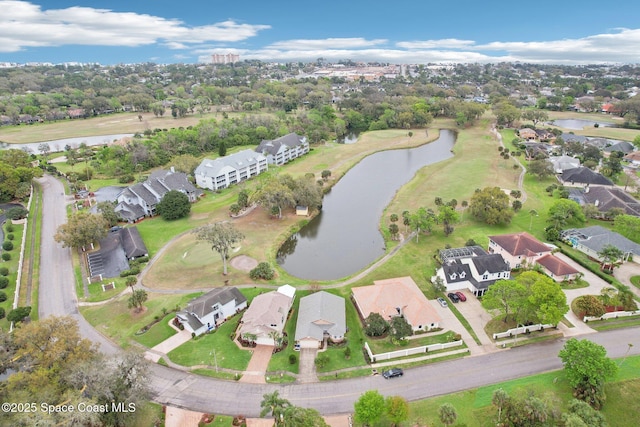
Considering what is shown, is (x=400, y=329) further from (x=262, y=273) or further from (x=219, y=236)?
(x=219, y=236)

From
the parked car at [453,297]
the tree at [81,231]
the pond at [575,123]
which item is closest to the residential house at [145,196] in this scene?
the tree at [81,231]

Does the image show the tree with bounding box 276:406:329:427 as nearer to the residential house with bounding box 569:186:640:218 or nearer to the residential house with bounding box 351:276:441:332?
the residential house with bounding box 351:276:441:332

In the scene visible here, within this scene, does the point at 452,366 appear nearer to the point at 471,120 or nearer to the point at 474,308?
the point at 474,308

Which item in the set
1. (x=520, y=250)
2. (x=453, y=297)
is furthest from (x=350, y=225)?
(x=520, y=250)

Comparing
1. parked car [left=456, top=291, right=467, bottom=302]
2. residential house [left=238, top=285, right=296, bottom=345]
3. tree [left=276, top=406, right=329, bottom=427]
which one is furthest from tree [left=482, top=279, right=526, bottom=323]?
tree [left=276, top=406, right=329, bottom=427]

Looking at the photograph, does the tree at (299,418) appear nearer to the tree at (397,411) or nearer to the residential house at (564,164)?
the tree at (397,411)

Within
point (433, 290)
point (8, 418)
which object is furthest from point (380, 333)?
point (8, 418)
